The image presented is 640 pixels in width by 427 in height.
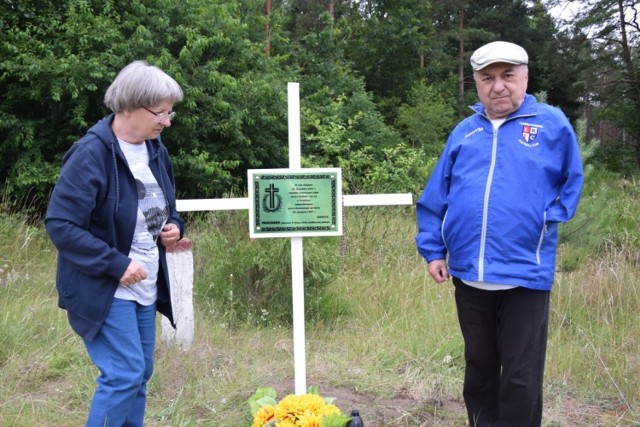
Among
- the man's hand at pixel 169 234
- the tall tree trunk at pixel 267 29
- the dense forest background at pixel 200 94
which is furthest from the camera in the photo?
the tall tree trunk at pixel 267 29

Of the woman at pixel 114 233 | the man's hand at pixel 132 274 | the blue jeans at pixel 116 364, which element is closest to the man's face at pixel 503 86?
the woman at pixel 114 233

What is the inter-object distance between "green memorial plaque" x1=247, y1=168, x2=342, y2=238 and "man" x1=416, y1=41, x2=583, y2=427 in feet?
1.81

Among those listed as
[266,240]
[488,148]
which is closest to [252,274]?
[266,240]

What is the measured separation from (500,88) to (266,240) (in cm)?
277

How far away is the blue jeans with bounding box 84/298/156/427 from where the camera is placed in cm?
219

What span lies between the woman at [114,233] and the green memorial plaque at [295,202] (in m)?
0.57

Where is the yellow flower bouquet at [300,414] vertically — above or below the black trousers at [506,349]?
below

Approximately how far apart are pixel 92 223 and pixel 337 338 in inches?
94.2

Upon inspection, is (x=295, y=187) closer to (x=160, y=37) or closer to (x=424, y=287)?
(x=424, y=287)

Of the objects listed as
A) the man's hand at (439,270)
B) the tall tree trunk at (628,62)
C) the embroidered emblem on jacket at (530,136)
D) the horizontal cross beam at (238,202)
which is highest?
the tall tree trunk at (628,62)

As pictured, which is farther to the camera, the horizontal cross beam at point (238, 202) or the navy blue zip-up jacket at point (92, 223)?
the horizontal cross beam at point (238, 202)

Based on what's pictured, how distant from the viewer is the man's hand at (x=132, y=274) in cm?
214

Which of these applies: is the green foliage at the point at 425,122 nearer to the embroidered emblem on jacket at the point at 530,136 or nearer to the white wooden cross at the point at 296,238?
the white wooden cross at the point at 296,238

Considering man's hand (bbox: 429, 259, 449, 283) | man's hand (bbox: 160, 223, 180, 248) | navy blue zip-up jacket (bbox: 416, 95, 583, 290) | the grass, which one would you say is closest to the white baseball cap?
navy blue zip-up jacket (bbox: 416, 95, 583, 290)
